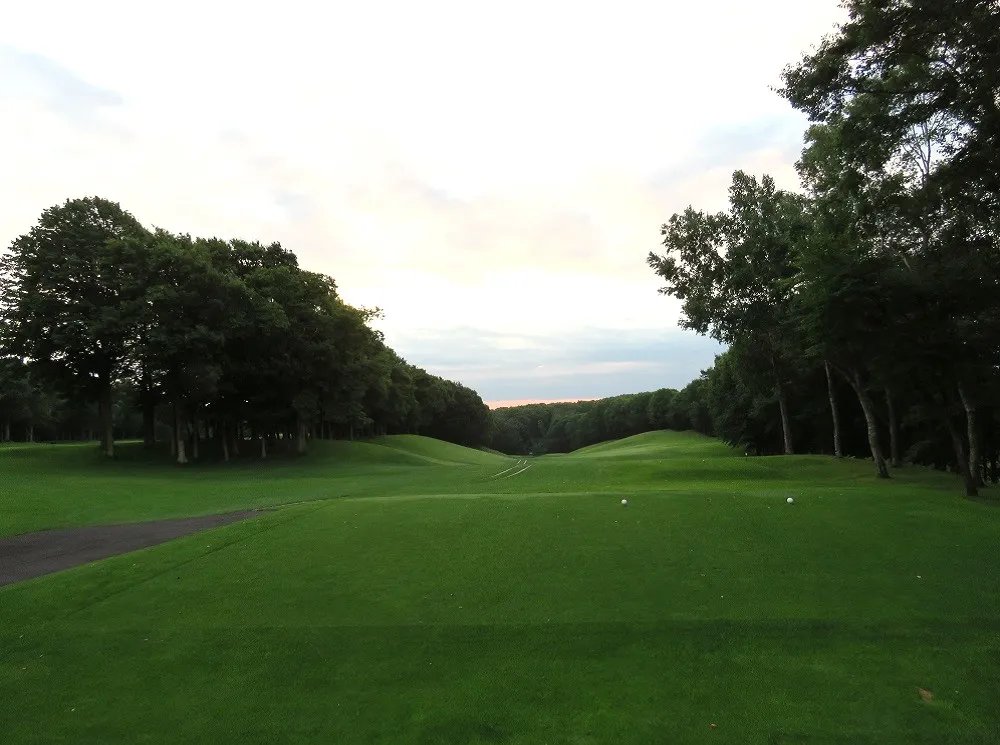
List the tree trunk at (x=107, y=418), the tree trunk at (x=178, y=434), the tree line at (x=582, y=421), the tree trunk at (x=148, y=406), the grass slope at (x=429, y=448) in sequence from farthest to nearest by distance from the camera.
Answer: the tree line at (x=582, y=421) → the grass slope at (x=429, y=448) → the tree trunk at (x=148, y=406) → the tree trunk at (x=107, y=418) → the tree trunk at (x=178, y=434)

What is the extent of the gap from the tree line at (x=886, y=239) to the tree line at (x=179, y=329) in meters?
26.9

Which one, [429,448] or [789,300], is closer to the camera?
[789,300]

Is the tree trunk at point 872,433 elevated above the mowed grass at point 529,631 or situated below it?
above

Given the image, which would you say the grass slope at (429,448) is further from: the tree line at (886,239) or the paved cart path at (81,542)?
the paved cart path at (81,542)

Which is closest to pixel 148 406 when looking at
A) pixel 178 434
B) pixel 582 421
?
pixel 178 434

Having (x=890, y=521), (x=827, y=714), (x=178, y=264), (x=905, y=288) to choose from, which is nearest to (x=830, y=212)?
(x=905, y=288)

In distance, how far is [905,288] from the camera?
2122 cm

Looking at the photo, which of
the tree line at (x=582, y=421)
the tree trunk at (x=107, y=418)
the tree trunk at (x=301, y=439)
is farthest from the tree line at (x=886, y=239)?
the tree line at (x=582, y=421)

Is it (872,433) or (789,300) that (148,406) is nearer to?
(789,300)

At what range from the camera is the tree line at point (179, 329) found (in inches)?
1596

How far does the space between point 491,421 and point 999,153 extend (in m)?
109

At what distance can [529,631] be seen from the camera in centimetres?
859

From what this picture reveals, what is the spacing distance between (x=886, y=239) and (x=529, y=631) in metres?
24.6

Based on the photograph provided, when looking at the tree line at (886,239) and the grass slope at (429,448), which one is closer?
the tree line at (886,239)
